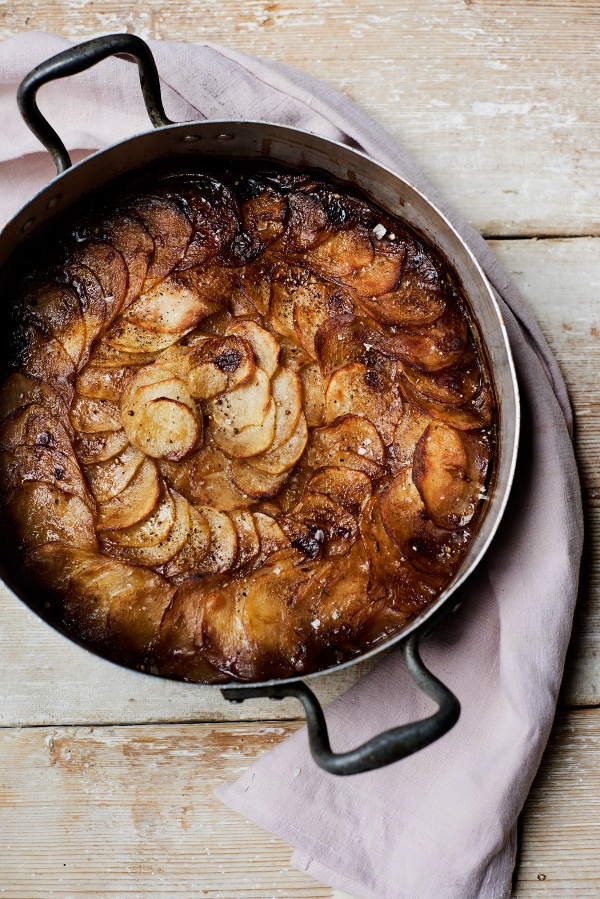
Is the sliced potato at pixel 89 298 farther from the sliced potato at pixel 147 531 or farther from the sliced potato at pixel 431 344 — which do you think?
the sliced potato at pixel 431 344

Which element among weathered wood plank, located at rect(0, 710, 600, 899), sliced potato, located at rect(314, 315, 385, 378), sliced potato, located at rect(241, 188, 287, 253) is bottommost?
weathered wood plank, located at rect(0, 710, 600, 899)

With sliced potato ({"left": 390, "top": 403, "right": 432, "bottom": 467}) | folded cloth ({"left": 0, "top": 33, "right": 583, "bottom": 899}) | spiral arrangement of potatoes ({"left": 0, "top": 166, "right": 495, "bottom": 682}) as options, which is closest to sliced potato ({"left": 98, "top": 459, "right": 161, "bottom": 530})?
spiral arrangement of potatoes ({"left": 0, "top": 166, "right": 495, "bottom": 682})

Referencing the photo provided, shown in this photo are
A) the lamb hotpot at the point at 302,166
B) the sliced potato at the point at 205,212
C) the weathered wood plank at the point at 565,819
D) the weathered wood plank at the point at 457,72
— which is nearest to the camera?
the lamb hotpot at the point at 302,166

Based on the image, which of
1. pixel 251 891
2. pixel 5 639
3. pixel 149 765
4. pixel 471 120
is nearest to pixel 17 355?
pixel 5 639

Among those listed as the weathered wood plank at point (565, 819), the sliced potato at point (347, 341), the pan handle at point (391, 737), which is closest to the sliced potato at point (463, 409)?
the sliced potato at point (347, 341)

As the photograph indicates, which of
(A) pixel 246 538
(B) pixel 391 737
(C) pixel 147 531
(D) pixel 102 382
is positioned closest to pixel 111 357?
(D) pixel 102 382

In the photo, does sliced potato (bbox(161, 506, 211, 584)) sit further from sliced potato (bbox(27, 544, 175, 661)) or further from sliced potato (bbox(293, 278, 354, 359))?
sliced potato (bbox(293, 278, 354, 359))

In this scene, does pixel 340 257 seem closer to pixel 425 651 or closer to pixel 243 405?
pixel 243 405

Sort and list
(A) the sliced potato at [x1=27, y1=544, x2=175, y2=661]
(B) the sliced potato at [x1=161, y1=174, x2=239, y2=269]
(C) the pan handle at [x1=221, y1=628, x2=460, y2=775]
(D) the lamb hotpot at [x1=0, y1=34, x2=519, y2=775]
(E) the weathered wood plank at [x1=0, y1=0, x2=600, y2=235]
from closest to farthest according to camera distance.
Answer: (C) the pan handle at [x1=221, y1=628, x2=460, y2=775], (D) the lamb hotpot at [x1=0, y1=34, x2=519, y2=775], (A) the sliced potato at [x1=27, y1=544, x2=175, y2=661], (B) the sliced potato at [x1=161, y1=174, x2=239, y2=269], (E) the weathered wood plank at [x1=0, y1=0, x2=600, y2=235]
